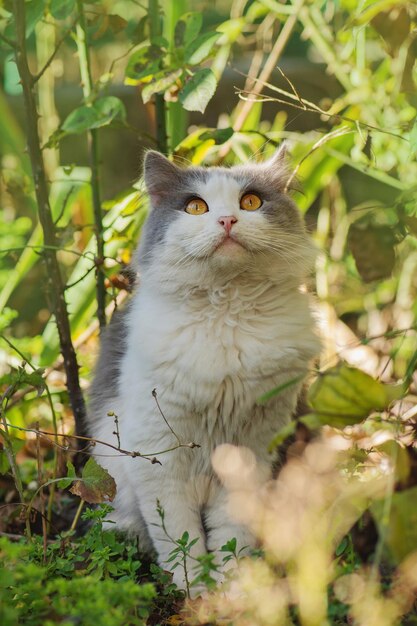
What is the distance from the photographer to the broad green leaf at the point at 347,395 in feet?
3.59

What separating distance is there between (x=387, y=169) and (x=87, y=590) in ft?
7.82

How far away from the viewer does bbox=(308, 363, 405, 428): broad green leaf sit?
3.59 feet

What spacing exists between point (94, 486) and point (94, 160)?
107 cm

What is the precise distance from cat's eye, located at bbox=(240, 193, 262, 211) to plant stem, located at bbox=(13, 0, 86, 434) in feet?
1.81

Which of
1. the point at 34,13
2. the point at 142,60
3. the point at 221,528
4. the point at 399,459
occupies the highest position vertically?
the point at 34,13

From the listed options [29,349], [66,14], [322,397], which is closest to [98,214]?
[66,14]

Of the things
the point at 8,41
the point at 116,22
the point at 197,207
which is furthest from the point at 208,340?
the point at 116,22

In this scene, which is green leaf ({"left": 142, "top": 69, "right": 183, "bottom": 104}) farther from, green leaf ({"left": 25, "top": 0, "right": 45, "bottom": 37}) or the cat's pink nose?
the cat's pink nose

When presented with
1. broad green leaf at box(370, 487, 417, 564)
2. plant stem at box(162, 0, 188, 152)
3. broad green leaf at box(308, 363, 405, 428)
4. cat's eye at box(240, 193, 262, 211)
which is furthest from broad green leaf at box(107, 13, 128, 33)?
broad green leaf at box(370, 487, 417, 564)

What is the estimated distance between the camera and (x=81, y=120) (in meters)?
1.87

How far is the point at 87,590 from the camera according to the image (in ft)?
3.45

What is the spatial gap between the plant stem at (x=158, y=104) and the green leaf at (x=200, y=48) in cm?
20

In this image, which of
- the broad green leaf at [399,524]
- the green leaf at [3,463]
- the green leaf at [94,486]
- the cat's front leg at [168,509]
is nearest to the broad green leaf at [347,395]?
the broad green leaf at [399,524]

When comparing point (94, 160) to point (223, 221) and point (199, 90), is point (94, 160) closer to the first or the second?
point (199, 90)
